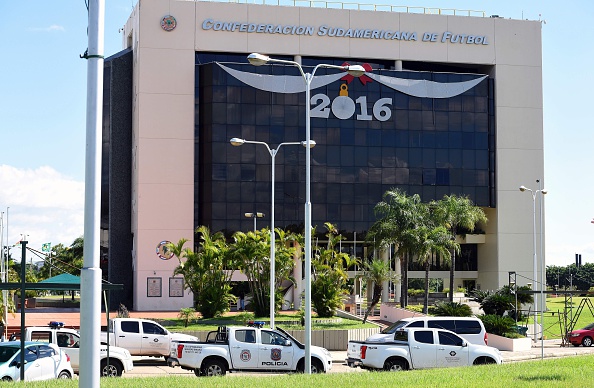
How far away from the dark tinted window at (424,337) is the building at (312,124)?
41.9 m

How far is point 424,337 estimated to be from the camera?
88.7 feet

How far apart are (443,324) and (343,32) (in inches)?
1674

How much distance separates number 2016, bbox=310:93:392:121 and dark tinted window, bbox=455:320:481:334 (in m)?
38.4

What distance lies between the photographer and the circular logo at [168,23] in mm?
67562

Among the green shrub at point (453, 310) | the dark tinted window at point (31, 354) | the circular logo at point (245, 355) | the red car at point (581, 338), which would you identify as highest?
the dark tinted window at point (31, 354)

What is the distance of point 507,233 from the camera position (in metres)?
72.8

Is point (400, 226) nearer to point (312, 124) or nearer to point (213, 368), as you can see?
point (312, 124)

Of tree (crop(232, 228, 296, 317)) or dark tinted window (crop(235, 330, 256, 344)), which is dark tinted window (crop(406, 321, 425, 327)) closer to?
dark tinted window (crop(235, 330, 256, 344))

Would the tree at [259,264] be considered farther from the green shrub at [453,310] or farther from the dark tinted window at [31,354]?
the dark tinted window at [31,354]

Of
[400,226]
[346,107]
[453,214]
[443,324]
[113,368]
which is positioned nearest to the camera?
[113,368]

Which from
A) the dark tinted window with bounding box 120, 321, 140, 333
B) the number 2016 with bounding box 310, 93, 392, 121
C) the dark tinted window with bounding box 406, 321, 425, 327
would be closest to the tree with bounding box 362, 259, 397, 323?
the dark tinted window with bounding box 406, 321, 425, 327

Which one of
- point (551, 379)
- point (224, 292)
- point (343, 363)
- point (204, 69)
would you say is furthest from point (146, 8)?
point (551, 379)

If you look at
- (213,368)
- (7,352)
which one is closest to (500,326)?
(213,368)

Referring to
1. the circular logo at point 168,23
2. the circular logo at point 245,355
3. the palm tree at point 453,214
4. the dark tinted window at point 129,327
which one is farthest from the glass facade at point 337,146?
the circular logo at point 245,355
